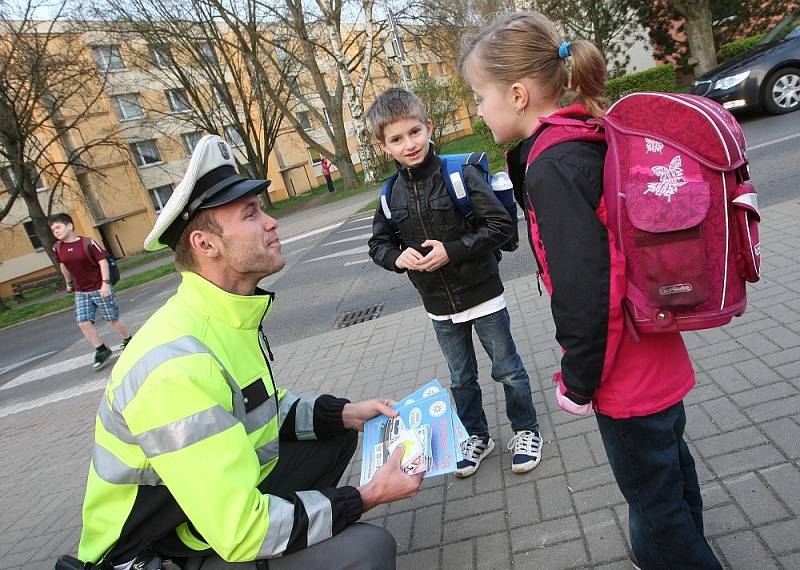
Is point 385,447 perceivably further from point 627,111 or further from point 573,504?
point 627,111

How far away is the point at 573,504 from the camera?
2.60m

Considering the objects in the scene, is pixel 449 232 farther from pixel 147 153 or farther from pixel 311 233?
pixel 147 153

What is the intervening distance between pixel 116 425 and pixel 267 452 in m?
0.55

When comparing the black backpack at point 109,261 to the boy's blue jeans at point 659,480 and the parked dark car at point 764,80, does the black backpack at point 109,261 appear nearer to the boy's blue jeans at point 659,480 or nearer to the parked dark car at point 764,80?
the boy's blue jeans at point 659,480

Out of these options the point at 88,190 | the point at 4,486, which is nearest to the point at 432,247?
the point at 4,486

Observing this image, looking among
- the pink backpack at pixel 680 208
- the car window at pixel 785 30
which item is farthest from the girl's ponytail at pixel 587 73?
the car window at pixel 785 30

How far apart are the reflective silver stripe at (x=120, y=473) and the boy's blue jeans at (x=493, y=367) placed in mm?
1597

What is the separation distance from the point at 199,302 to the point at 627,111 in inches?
60.5

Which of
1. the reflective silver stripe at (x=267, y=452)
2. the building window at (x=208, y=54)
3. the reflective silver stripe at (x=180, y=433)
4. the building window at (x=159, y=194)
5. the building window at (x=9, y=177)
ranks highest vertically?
the building window at (x=208, y=54)

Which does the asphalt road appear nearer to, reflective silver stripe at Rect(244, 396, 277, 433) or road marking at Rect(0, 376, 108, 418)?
road marking at Rect(0, 376, 108, 418)

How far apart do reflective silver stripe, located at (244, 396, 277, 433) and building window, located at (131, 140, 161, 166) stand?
130 ft

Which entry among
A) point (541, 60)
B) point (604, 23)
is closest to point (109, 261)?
point (541, 60)

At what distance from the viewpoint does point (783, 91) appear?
10.7 m

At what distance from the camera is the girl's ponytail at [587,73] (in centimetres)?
162
